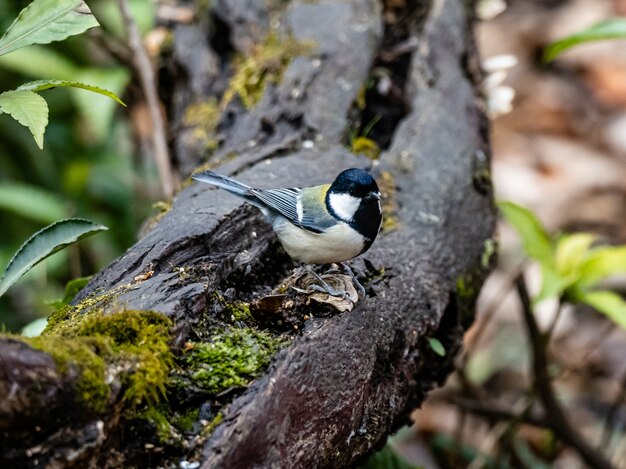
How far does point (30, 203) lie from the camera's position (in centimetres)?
484

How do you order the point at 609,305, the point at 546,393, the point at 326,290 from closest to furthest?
1. the point at 326,290
2. the point at 609,305
3. the point at 546,393

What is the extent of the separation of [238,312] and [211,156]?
4.75 ft

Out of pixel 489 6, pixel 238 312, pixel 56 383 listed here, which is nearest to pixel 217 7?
pixel 489 6

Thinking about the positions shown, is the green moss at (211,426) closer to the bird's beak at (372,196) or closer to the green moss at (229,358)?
the green moss at (229,358)

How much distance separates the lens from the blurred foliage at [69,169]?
4938 mm

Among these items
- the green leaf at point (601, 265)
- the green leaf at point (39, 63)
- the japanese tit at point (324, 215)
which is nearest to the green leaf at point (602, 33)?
the green leaf at point (601, 265)

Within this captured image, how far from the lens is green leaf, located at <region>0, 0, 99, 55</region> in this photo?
6.51 feet

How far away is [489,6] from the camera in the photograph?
4.38 m

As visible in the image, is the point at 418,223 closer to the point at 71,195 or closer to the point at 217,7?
the point at 217,7

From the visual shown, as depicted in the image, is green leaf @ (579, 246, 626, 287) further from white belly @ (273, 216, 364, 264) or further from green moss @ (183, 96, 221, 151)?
green moss @ (183, 96, 221, 151)

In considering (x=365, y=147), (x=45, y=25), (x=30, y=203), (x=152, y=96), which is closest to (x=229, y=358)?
(x=45, y=25)

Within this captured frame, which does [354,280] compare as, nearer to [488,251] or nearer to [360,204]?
[360,204]

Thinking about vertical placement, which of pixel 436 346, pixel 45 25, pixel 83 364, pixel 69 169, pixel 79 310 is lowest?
pixel 69 169

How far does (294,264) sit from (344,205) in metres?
0.37
